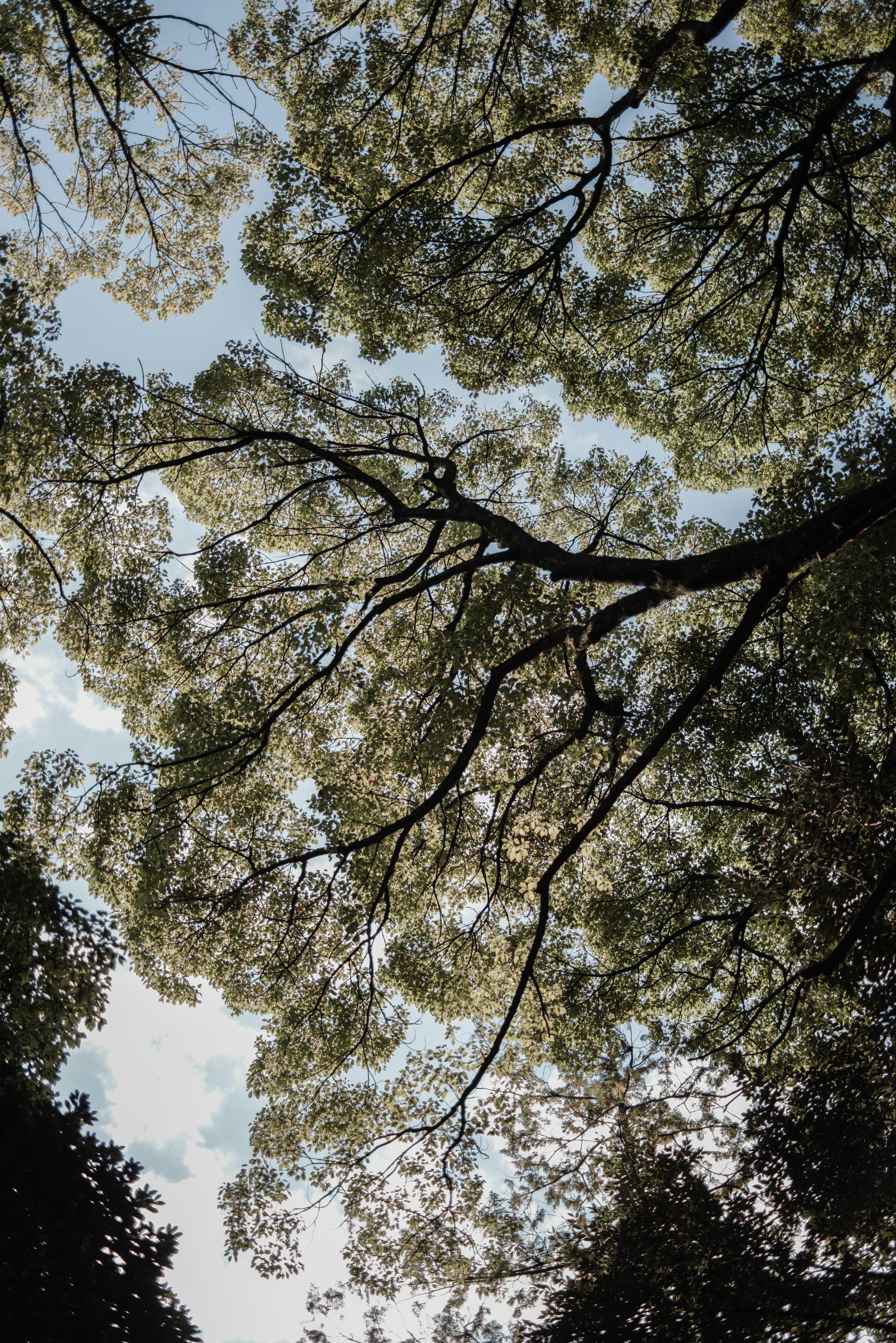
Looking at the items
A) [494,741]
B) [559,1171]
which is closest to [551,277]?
[494,741]

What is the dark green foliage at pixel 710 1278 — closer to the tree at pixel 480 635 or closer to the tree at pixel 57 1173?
the tree at pixel 480 635

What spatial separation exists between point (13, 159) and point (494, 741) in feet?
25.8

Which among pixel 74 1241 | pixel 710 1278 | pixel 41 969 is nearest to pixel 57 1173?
pixel 74 1241

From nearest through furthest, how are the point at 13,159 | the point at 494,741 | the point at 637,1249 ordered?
the point at 637,1249 < the point at 13,159 < the point at 494,741

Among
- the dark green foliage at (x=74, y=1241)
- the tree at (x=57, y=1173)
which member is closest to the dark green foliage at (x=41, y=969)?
the tree at (x=57, y=1173)

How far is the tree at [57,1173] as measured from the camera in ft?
19.9

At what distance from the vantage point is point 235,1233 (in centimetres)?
902

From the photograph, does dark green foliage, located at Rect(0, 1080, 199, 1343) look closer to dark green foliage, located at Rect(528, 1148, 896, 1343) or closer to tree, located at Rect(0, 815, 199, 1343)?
tree, located at Rect(0, 815, 199, 1343)

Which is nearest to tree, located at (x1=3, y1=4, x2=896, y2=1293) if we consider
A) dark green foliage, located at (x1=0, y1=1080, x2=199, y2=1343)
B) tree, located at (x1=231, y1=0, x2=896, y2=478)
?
tree, located at (x1=231, y1=0, x2=896, y2=478)

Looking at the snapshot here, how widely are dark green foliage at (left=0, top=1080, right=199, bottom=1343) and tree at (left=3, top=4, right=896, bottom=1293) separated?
4.16 metres

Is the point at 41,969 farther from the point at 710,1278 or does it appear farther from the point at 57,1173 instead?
the point at 57,1173

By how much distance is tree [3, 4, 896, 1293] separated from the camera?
7.85 meters

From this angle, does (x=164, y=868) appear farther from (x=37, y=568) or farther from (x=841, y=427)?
(x=841, y=427)

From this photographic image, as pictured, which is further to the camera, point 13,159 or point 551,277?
point 551,277
